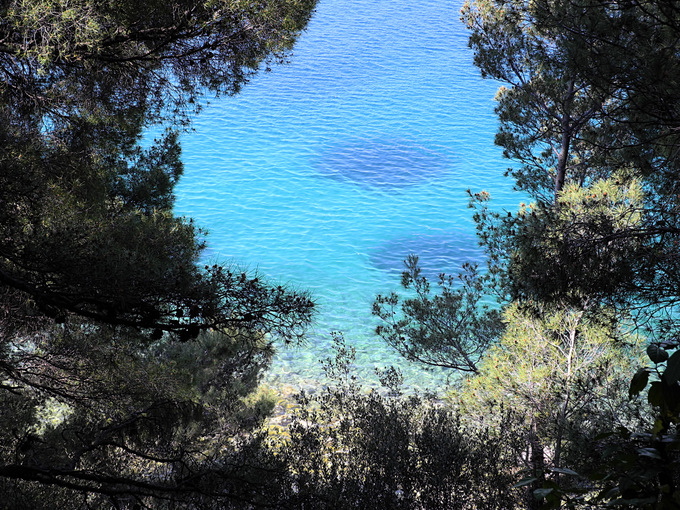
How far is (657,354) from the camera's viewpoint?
119 centimetres

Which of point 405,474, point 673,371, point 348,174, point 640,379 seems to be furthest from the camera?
point 348,174

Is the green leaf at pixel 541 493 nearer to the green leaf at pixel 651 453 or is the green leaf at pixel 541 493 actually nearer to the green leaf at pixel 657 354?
the green leaf at pixel 651 453

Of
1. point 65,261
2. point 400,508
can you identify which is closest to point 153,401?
point 65,261

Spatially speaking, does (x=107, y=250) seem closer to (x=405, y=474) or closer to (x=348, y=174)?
(x=405, y=474)

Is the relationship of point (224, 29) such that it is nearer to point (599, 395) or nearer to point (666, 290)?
point (666, 290)

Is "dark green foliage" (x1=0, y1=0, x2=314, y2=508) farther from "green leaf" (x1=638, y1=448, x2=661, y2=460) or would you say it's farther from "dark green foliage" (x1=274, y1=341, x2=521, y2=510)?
"green leaf" (x1=638, y1=448, x2=661, y2=460)

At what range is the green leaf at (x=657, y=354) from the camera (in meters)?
1.17

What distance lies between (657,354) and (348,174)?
2025cm

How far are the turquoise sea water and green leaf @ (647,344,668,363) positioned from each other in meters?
10.2

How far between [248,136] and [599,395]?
21.0 meters

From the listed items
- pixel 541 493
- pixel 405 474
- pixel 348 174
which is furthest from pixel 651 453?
pixel 348 174

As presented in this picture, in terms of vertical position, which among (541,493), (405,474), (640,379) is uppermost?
(405,474)

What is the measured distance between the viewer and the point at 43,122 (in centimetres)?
440

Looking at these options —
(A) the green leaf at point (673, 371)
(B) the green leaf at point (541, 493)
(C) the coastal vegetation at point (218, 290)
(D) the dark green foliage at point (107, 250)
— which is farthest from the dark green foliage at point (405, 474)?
(A) the green leaf at point (673, 371)
